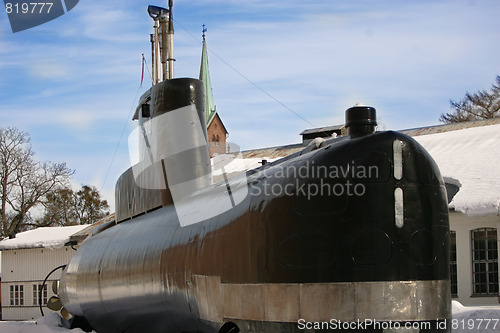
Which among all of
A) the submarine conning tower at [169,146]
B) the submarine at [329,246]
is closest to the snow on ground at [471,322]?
the submarine conning tower at [169,146]

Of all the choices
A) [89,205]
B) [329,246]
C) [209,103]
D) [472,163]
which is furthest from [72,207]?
[329,246]

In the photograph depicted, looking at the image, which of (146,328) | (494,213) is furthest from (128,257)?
(494,213)

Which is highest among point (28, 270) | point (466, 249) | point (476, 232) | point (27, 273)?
point (476, 232)

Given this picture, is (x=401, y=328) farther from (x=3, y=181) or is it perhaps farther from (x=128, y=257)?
(x=3, y=181)

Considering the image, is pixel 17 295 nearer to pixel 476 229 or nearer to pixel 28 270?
pixel 28 270

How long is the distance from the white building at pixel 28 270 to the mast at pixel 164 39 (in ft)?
70.1

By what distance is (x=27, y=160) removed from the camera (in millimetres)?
51188

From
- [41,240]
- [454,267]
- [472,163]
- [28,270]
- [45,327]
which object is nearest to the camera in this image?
[45,327]

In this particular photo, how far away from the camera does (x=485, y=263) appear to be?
64.4ft

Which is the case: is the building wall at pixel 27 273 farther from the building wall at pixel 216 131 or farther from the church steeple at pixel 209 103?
the building wall at pixel 216 131

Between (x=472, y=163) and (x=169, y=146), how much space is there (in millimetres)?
13091

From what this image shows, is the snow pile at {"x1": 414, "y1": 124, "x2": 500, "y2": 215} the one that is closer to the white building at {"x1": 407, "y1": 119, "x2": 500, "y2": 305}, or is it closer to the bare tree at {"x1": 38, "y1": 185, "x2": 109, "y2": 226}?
the white building at {"x1": 407, "y1": 119, "x2": 500, "y2": 305}

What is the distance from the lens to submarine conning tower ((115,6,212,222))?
11477 millimetres

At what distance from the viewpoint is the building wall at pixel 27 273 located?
1416 inches
